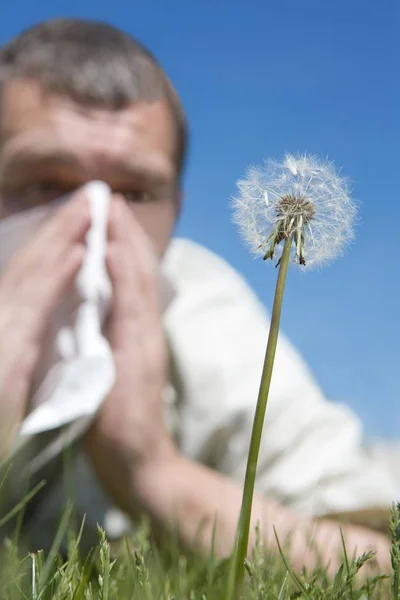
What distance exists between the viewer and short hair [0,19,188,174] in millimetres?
1779

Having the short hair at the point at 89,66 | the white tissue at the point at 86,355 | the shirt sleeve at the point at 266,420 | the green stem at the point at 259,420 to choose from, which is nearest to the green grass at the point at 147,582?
the green stem at the point at 259,420

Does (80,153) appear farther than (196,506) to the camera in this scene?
Yes

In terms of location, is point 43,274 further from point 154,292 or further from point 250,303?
point 250,303

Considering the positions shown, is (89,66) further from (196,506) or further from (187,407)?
(196,506)

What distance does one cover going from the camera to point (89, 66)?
1.80 m

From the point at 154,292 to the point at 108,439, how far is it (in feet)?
1.16

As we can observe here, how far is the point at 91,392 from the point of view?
126 centimetres

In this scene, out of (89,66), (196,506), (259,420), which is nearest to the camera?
(259,420)

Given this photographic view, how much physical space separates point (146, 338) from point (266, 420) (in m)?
0.36

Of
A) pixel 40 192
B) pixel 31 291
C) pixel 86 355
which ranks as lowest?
pixel 86 355

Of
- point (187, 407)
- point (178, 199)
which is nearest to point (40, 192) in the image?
point (178, 199)

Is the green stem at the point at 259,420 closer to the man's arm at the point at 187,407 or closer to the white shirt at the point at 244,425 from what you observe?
the man's arm at the point at 187,407

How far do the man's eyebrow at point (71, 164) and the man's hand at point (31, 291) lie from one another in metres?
0.15

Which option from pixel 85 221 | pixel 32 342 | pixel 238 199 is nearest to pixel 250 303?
pixel 85 221
